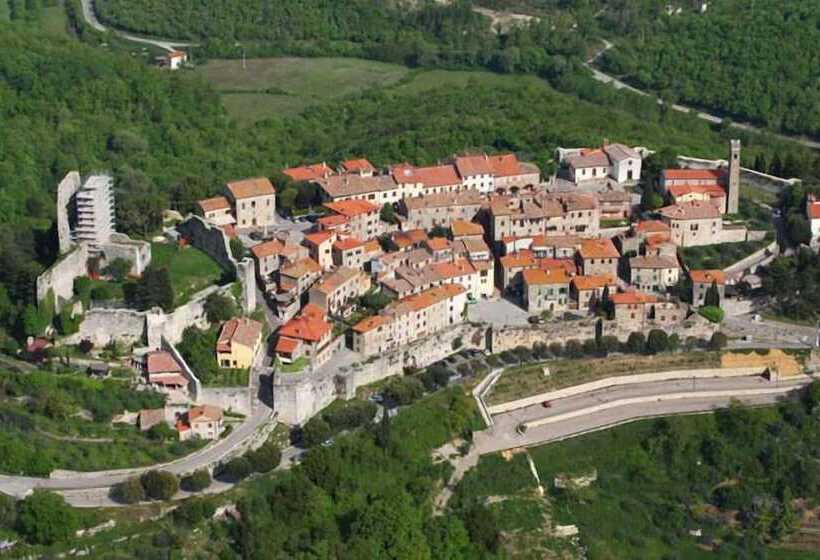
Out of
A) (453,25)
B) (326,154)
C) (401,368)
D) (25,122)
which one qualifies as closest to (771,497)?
(401,368)

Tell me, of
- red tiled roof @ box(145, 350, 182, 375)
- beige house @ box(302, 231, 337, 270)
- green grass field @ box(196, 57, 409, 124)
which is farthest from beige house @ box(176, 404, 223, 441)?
green grass field @ box(196, 57, 409, 124)

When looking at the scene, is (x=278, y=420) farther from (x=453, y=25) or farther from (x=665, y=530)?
(x=453, y=25)

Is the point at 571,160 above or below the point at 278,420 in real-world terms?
above

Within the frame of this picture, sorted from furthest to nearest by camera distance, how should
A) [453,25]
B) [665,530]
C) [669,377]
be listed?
[453,25] → [669,377] → [665,530]

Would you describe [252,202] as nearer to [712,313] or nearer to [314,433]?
[314,433]

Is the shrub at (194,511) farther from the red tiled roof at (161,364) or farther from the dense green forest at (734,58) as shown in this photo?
the dense green forest at (734,58)

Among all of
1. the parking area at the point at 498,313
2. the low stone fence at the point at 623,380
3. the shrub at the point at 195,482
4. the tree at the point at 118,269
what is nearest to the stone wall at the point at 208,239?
the tree at the point at 118,269
